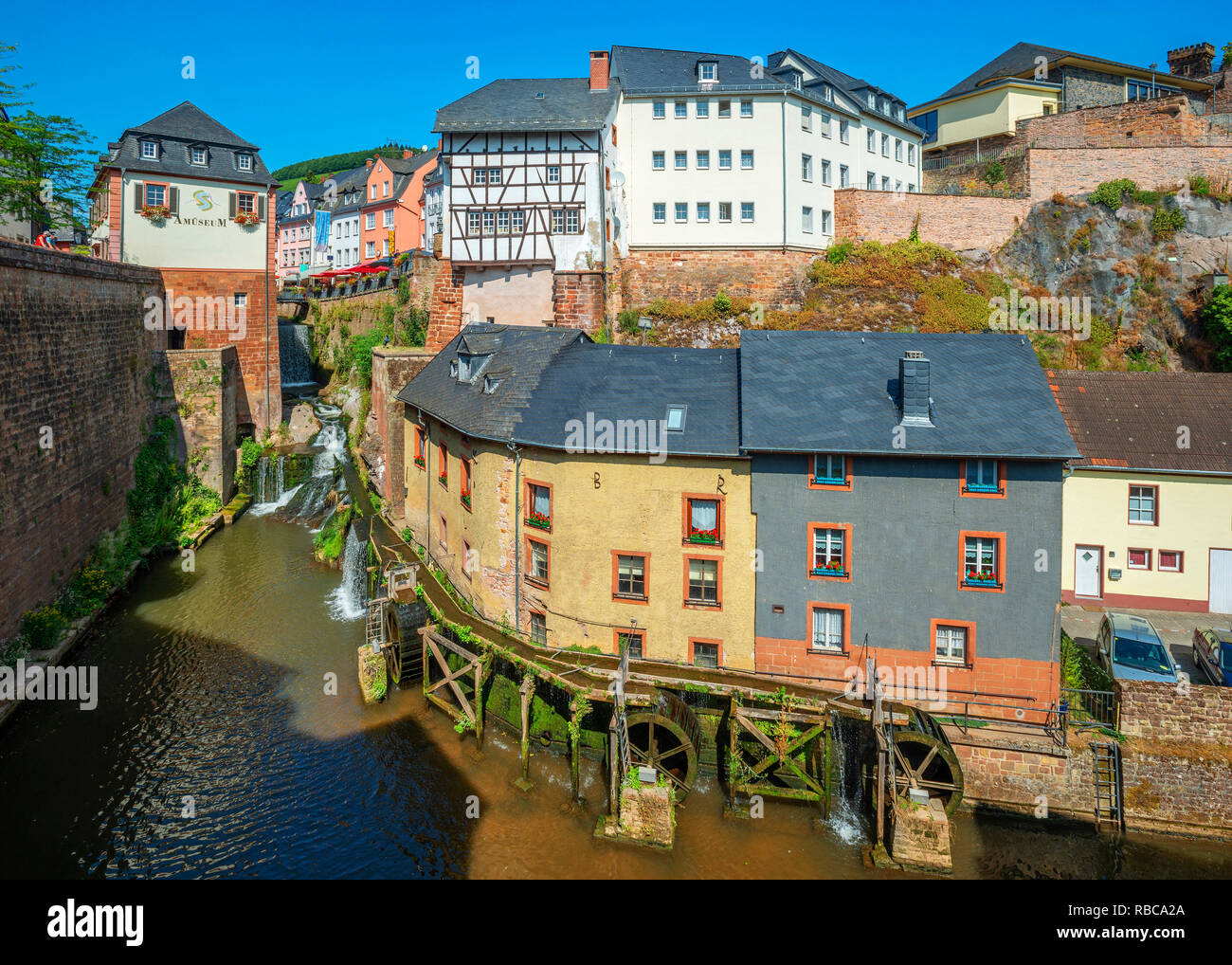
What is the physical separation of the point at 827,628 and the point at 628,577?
15.0 feet

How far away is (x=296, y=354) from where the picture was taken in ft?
177

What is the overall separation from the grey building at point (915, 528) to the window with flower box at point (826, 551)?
0.10 feet

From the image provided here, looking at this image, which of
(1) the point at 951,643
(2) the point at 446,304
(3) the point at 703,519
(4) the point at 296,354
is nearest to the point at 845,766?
(1) the point at 951,643

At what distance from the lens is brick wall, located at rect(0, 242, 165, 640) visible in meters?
20.6

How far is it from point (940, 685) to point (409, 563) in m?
15.3

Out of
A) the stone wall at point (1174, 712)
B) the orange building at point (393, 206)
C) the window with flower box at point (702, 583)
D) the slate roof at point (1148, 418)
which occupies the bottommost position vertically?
the stone wall at point (1174, 712)

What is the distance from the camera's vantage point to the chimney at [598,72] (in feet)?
122

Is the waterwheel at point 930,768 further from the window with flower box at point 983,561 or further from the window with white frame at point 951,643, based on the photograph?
the window with flower box at point 983,561

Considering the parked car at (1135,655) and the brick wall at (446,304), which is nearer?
the parked car at (1135,655)

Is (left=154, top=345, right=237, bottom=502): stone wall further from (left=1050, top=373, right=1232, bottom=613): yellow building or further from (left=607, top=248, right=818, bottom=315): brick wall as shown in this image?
(left=1050, top=373, right=1232, bottom=613): yellow building

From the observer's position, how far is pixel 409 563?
2525cm

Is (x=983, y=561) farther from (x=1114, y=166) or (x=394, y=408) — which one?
(x=1114, y=166)

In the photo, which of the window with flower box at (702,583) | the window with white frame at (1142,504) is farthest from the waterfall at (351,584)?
the window with white frame at (1142,504)
